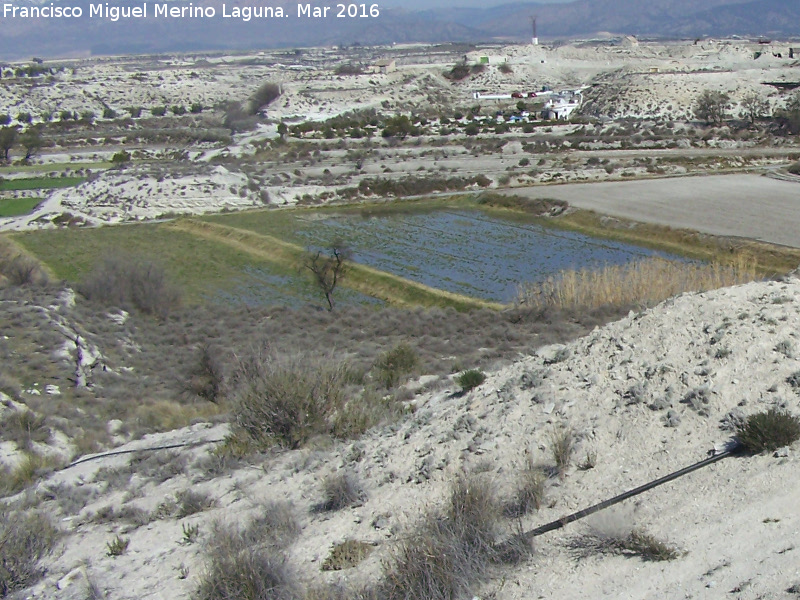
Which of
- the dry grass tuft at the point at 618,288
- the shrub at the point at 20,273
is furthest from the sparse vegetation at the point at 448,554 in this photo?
the shrub at the point at 20,273

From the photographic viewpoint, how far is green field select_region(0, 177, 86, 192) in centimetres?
5544

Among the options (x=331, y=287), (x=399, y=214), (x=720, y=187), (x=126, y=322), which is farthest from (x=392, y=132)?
(x=126, y=322)

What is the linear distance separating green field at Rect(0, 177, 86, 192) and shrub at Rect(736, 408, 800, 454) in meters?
54.5

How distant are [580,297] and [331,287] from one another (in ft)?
30.9

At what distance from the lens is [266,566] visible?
6.81 m

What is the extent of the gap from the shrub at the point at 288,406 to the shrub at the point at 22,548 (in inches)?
A: 109

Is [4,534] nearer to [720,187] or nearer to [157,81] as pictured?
[720,187]

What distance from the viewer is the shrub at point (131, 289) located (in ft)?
78.7

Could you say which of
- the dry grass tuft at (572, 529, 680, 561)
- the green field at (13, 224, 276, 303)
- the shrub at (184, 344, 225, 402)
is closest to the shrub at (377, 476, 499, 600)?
the dry grass tuft at (572, 529, 680, 561)

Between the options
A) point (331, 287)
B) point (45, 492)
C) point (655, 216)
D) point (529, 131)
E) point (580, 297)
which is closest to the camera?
point (45, 492)

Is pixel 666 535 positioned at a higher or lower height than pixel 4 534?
higher

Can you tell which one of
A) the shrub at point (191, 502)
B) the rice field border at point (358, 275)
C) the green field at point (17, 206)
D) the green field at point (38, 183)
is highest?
the shrub at point (191, 502)

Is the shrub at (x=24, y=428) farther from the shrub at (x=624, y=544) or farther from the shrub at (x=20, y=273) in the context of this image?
the shrub at (x=20, y=273)

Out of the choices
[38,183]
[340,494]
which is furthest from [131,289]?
[38,183]
